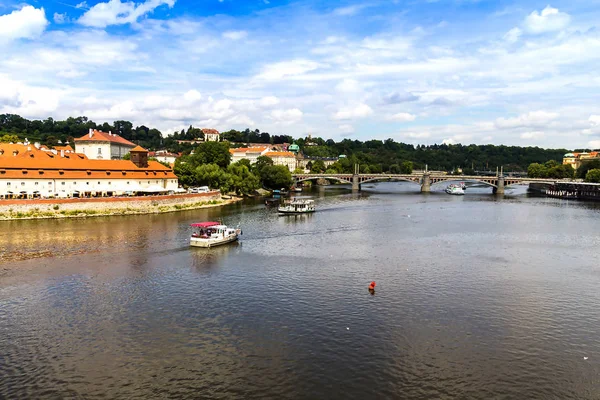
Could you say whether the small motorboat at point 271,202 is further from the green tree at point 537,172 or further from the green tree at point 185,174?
the green tree at point 537,172

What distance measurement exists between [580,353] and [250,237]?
31942mm

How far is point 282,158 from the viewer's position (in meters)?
168

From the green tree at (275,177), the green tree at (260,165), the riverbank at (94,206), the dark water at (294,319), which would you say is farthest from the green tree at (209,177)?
the dark water at (294,319)

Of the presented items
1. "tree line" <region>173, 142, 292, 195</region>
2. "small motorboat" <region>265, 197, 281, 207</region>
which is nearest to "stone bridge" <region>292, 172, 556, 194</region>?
"tree line" <region>173, 142, 292, 195</region>

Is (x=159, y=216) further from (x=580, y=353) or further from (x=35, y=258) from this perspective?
(x=580, y=353)

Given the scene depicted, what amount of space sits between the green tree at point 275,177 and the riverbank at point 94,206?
3466cm

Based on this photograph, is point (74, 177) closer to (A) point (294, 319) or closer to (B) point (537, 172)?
(A) point (294, 319)

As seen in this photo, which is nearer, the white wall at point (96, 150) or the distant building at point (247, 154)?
the white wall at point (96, 150)

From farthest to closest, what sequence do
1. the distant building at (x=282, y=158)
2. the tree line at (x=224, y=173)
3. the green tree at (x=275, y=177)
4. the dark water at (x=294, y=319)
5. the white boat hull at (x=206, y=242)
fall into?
the distant building at (x=282, y=158) < the green tree at (x=275, y=177) < the tree line at (x=224, y=173) < the white boat hull at (x=206, y=242) < the dark water at (x=294, y=319)

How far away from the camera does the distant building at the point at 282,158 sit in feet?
543

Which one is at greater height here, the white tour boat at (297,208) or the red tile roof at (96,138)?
the red tile roof at (96,138)

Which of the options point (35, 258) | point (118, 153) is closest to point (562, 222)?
point (35, 258)

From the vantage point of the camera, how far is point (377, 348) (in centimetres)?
2064

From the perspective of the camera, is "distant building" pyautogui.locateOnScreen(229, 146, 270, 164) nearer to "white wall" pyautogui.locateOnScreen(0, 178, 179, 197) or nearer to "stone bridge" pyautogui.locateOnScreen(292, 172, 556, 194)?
"stone bridge" pyautogui.locateOnScreen(292, 172, 556, 194)
